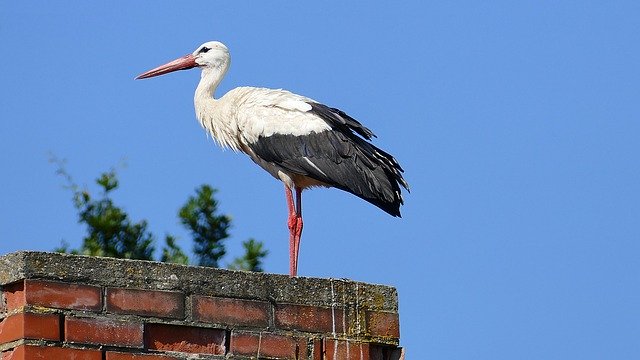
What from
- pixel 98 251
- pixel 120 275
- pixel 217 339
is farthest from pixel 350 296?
pixel 98 251

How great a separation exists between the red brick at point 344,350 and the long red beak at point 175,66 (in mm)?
6302

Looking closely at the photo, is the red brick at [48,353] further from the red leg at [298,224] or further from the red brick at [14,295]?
the red leg at [298,224]

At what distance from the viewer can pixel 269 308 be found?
4.84 metres

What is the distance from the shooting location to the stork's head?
10914 millimetres

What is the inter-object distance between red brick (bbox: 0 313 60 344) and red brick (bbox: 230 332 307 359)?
63cm

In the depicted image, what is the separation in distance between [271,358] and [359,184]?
4.64 m

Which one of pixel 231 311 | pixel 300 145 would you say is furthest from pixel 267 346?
pixel 300 145

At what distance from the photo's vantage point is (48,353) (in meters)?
4.34

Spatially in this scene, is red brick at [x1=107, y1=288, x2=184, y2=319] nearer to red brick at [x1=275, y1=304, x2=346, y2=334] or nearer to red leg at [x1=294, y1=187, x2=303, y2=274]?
red brick at [x1=275, y1=304, x2=346, y2=334]

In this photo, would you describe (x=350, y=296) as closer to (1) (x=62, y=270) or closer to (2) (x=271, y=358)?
(2) (x=271, y=358)

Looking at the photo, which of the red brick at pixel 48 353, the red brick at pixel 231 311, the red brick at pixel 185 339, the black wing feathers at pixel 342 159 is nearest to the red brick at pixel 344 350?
the red brick at pixel 231 311

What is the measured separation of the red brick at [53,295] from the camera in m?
4.36

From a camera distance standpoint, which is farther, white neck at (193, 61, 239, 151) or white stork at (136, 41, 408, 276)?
white neck at (193, 61, 239, 151)

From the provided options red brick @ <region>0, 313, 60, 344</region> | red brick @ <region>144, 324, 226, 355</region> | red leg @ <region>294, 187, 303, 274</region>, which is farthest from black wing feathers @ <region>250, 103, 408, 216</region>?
red brick @ <region>0, 313, 60, 344</region>
